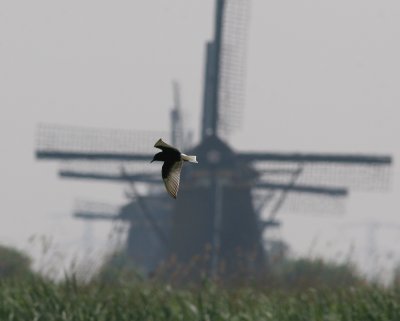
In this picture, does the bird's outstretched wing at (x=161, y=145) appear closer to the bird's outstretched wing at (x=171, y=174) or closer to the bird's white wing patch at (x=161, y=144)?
the bird's white wing patch at (x=161, y=144)

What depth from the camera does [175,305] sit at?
1368cm

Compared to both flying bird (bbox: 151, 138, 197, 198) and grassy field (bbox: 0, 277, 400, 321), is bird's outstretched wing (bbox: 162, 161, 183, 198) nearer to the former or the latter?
flying bird (bbox: 151, 138, 197, 198)

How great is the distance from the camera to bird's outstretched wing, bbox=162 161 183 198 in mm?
6327

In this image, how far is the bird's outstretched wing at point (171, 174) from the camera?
6.33m

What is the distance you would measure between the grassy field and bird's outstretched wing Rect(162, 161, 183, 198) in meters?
5.91

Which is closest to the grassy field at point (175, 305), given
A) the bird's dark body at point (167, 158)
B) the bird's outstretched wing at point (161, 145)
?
the bird's dark body at point (167, 158)

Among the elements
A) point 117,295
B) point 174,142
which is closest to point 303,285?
point 117,295

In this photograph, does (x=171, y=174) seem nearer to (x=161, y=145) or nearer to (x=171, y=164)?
(x=171, y=164)

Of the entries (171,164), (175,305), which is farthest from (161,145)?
(175,305)

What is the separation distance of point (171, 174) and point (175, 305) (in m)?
7.44

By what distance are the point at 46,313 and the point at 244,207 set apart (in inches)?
1012

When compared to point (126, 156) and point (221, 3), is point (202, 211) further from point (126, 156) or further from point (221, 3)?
point (221, 3)

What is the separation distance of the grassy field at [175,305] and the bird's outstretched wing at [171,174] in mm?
5909

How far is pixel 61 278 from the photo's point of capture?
53.2ft
